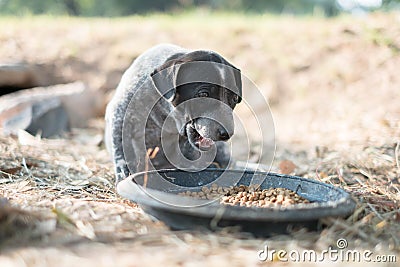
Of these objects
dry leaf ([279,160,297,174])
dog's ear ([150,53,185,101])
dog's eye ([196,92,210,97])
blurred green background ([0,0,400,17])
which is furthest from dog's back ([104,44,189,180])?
blurred green background ([0,0,400,17])

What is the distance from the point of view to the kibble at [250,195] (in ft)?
11.5

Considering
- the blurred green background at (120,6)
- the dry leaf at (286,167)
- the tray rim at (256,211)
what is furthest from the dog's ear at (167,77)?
the blurred green background at (120,6)

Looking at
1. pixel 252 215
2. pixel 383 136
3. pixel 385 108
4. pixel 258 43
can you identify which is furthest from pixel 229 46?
pixel 252 215

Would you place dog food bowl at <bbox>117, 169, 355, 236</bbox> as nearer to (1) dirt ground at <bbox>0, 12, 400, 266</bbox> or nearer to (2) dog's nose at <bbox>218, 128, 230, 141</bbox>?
(1) dirt ground at <bbox>0, 12, 400, 266</bbox>

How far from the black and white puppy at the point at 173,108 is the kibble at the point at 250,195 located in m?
0.36

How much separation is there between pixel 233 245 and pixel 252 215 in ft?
0.59

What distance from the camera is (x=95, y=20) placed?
12.1 m

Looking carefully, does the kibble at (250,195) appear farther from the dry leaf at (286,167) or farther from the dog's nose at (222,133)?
the dry leaf at (286,167)

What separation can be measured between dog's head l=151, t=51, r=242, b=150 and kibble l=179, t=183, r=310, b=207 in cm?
37

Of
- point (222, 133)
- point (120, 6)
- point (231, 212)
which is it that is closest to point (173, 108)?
point (222, 133)

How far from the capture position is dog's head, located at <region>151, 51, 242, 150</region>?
399 centimetres

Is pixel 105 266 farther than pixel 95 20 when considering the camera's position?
No

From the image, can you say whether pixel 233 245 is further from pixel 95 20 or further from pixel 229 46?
pixel 95 20

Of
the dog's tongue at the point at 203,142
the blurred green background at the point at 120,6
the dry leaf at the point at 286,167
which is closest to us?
the dog's tongue at the point at 203,142
